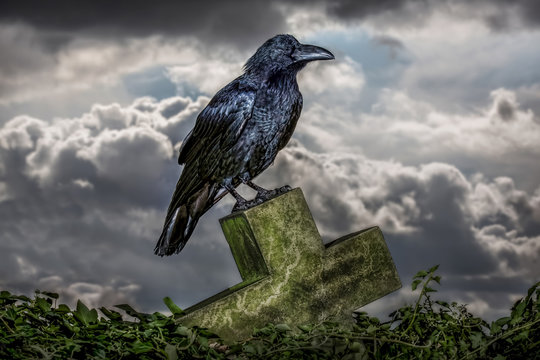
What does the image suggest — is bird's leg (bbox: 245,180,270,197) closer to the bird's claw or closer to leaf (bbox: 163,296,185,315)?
the bird's claw

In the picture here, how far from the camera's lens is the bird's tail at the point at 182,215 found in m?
5.23

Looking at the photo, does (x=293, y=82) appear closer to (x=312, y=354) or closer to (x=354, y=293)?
(x=354, y=293)

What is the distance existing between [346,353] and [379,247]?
105cm

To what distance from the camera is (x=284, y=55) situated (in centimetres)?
511

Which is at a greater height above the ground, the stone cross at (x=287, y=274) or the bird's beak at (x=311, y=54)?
the bird's beak at (x=311, y=54)

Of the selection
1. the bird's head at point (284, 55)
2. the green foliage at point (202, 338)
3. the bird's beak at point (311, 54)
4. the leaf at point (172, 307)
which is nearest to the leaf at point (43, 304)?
the green foliage at point (202, 338)

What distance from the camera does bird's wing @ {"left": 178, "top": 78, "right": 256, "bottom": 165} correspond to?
4.99 meters

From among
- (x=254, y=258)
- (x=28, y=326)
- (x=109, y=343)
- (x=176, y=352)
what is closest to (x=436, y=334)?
(x=254, y=258)

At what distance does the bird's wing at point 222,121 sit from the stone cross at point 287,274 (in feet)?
2.52

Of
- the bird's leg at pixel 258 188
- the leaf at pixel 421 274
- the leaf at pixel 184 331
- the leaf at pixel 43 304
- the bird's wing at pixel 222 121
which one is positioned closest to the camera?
the leaf at pixel 184 331

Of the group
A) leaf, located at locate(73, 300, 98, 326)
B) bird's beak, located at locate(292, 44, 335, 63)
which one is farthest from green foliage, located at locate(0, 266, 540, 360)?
bird's beak, located at locate(292, 44, 335, 63)

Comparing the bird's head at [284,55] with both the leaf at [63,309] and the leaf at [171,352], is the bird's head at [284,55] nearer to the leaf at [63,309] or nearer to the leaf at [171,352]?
the leaf at [63,309]

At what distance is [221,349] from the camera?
3.94 metres

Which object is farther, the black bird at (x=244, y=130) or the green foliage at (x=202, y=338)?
the black bird at (x=244, y=130)
